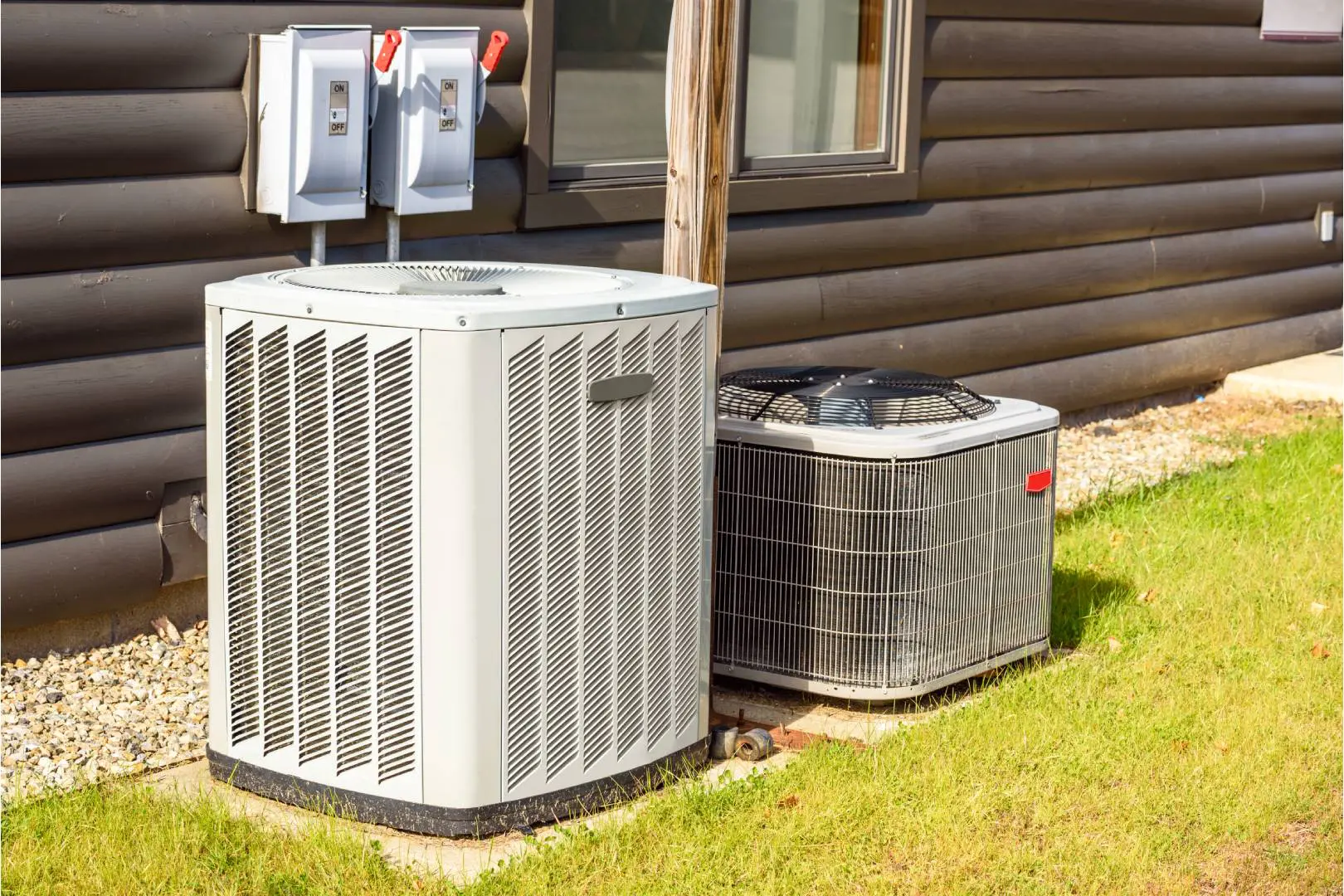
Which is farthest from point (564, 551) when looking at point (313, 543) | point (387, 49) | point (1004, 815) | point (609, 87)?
point (609, 87)

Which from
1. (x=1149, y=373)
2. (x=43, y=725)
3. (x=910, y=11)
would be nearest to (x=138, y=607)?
(x=43, y=725)

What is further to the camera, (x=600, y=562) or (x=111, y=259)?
(x=111, y=259)

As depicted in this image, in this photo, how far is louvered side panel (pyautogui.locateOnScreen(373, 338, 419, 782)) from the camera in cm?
344

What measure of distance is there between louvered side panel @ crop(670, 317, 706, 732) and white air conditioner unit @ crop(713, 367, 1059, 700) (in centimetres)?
55

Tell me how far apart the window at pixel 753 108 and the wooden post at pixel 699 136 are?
113cm

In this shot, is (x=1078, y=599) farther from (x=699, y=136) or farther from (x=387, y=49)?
(x=387, y=49)

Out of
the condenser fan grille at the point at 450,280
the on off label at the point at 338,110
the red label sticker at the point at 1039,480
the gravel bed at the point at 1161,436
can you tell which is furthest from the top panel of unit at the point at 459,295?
the gravel bed at the point at 1161,436

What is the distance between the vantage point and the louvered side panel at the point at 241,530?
11.9ft

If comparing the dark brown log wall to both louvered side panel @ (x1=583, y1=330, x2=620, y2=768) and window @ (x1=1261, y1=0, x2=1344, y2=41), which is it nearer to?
louvered side panel @ (x1=583, y1=330, x2=620, y2=768)

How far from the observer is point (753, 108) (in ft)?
21.4

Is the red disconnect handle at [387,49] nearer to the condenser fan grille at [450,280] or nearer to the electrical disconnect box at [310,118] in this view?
the electrical disconnect box at [310,118]

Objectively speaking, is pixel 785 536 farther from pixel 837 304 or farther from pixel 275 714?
pixel 837 304

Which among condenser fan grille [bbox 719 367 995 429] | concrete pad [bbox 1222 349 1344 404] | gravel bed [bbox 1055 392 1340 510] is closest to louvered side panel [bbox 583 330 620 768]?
condenser fan grille [bbox 719 367 995 429]

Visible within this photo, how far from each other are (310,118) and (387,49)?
32 centimetres
